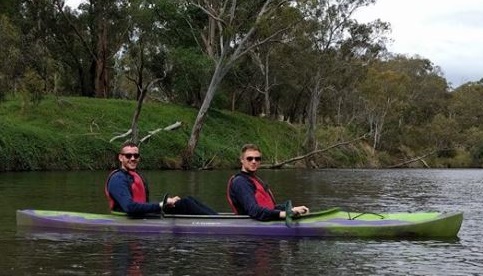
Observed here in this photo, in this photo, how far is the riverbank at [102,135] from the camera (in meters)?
31.0

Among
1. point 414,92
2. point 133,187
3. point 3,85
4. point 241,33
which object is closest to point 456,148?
point 414,92

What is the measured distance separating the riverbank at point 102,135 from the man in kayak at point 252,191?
69.4 ft

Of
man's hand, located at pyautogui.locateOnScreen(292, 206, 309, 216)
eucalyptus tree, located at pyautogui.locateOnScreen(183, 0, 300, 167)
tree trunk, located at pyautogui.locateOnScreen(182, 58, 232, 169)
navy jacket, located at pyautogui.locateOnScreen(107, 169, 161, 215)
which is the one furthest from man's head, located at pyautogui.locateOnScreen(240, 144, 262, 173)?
tree trunk, located at pyautogui.locateOnScreen(182, 58, 232, 169)

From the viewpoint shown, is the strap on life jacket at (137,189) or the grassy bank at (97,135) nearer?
the strap on life jacket at (137,189)

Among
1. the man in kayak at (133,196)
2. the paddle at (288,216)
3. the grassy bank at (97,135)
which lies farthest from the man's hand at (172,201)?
the grassy bank at (97,135)

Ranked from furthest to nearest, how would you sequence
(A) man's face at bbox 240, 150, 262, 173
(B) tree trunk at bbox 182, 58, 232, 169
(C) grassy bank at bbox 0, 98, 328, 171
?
(B) tree trunk at bbox 182, 58, 232, 169
(C) grassy bank at bbox 0, 98, 328, 171
(A) man's face at bbox 240, 150, 262, 173

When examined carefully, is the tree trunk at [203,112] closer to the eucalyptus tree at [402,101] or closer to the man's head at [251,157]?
the eucalyptus tree at [402,101]

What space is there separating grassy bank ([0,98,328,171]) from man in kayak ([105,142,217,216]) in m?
19.8

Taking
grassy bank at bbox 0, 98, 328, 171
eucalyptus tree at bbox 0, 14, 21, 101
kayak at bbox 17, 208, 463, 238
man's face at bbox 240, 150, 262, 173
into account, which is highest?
eucalyptus tree at bbox 0, 14, 21, 101

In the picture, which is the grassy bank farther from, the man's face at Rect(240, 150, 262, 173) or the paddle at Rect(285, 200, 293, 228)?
the paddle at Rect(285, 200, 293, 228)

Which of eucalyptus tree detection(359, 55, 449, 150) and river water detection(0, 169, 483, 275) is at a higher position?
eucalyptus tree detection(359, 55, 449, 150)

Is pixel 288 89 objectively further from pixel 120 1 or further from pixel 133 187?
pixel 133 187

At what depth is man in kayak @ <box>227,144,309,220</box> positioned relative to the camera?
10.3 m

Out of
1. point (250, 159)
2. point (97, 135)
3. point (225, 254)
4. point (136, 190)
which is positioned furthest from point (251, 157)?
point (97, 135)
